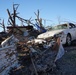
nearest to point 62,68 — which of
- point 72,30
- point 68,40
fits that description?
point 68,40

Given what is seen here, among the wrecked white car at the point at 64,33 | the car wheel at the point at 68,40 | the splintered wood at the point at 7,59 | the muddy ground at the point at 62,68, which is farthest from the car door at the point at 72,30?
the splintered wood at the point at 7,59

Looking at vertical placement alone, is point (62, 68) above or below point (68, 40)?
below

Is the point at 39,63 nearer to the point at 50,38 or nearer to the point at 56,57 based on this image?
the point at 56,57

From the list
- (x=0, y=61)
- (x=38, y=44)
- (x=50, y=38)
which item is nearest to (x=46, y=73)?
(x=0, y=61)

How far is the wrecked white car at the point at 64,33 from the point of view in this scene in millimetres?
11166

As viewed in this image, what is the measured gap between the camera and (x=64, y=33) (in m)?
11.4

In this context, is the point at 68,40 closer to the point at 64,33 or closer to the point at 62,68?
the point at 64,33

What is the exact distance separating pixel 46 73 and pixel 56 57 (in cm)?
191

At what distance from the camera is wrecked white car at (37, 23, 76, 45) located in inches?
440

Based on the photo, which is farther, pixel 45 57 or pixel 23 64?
pixel 45 57

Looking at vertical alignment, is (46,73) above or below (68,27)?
below

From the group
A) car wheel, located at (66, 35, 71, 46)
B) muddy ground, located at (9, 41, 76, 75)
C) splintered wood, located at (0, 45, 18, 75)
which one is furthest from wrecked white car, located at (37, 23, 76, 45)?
splintered wood, located at (0, 45, 18, 75)

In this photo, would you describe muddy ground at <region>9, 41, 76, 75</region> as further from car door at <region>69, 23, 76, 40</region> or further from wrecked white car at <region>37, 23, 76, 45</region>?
car door at <region>69, 23, 76, 40</region>

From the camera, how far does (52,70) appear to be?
610 centimetres
